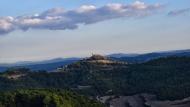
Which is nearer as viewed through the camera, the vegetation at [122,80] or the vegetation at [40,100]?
the vegetation at [40,100]

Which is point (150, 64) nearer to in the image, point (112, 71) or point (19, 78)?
point (112, 71)

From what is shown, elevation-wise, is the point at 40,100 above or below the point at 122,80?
above

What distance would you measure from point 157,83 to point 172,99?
86.5 feet

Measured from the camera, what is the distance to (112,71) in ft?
628

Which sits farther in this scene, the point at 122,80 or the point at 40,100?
the point at 122,80

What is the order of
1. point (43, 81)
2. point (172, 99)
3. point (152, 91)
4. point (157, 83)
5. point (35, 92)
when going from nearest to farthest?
point (35, 92)
point (172, 99)
point (152, 91)
point (157, 83)
point (43, 81)

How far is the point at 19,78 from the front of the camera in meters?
180

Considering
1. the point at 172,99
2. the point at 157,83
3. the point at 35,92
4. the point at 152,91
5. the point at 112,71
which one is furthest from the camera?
the point at 112,71

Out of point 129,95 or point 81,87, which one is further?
point 81,87

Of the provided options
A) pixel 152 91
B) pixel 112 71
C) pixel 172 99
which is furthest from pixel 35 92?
pixel 112 71

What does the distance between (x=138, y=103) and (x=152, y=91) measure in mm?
10696

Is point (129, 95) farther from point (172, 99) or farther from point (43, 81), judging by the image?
point (43, 81)

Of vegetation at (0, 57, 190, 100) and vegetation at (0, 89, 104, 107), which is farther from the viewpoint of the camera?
vegetation at (0, 57, 190, 100)

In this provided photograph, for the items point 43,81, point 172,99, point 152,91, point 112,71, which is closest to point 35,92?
point 172,99
